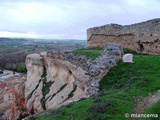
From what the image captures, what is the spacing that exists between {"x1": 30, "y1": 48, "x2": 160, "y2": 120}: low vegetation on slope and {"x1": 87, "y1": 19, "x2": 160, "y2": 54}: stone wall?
3695 mm

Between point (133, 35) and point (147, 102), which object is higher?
point (133, 35)

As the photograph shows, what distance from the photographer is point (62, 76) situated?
20.5m

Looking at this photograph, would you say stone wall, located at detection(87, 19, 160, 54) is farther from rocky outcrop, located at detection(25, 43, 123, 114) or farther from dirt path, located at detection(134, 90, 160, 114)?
dirt path, located at detection(134, 90, 160, 114)

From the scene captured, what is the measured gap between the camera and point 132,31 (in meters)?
19.1

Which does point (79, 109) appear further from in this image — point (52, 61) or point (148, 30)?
point (52, 61)

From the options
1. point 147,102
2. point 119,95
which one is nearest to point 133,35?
point 119,95

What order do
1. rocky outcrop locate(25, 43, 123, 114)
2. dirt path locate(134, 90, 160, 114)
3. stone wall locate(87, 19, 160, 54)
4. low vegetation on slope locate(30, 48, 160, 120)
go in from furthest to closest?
stone wall locate(87, 19, 160, 54), rocky outcrop locate(25, 43, 123, 114), dirt path locate(134, 90, 160, 114), low vegetation on slope locate(30, 48, 160, 120)

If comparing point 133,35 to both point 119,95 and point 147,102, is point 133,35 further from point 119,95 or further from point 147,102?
point 147,102

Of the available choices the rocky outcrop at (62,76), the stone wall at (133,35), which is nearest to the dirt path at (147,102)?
the rocky outcrop at (62,76)

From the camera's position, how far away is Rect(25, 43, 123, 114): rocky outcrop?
13.4 m

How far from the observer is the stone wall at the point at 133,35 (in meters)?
16.9

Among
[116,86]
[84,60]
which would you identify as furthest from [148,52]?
[116,86]

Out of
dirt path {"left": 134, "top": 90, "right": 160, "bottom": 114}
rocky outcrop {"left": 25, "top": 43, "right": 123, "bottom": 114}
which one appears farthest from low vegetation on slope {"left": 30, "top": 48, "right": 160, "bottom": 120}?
rocky outcrop {"left": 25, "top": 43, "right": 123, "bottom": 114}

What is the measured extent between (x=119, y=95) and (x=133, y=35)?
34.2ft
